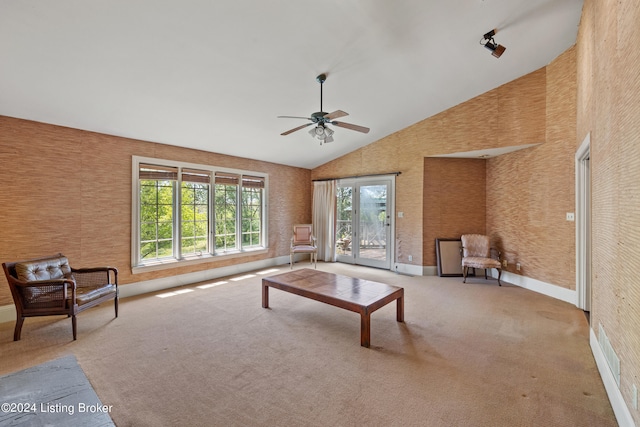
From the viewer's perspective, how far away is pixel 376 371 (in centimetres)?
229

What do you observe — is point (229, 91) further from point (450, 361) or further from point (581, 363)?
point (581, 363)

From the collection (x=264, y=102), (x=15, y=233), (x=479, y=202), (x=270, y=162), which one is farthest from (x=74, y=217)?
(x=479, y=202)

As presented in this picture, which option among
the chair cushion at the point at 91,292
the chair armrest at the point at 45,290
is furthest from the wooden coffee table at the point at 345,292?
the chair armrest at the point at 45,290

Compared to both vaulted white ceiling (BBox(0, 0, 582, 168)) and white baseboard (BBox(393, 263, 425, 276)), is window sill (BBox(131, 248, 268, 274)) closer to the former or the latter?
vaulted white ceiling (BBox(0, 0, 582, 168))

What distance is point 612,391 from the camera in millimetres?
1896

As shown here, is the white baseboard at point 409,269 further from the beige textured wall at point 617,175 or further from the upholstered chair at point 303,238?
the beige textured wall at point 617,175

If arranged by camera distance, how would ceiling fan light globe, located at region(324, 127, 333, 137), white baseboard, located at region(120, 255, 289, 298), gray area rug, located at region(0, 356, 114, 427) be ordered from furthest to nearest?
white baseboard, located at region(120, 255, 289, 298)
ceiling fan light globe, located at region(324, 127, 333, 137)
gray area rug, located at region(0, 356, 114, 427)

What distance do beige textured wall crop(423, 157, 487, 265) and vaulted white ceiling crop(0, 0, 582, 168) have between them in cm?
146

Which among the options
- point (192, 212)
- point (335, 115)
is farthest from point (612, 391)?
point (192, 212)

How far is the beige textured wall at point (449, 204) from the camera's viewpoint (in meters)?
5.53

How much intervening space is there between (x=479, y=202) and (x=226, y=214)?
5173 mm

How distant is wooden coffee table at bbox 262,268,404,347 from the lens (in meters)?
2.71

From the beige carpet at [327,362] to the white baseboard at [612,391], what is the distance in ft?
0.18

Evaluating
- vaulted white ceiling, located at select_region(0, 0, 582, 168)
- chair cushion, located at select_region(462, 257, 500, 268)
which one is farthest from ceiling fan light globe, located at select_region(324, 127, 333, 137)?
chair cushion, located at select_region(462, 257, 500, 268)
